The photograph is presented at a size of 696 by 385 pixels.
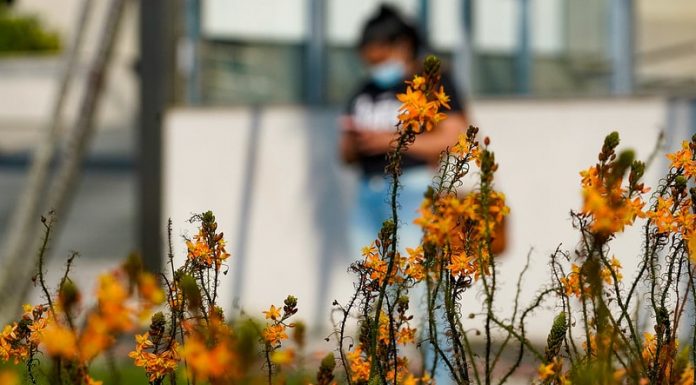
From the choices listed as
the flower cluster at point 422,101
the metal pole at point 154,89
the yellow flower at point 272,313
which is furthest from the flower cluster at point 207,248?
the metal pole at point 154,89

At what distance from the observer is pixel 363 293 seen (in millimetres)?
2197

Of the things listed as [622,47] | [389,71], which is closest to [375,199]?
[389,71]

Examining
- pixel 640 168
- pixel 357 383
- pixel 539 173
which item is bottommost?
pixel 357 383

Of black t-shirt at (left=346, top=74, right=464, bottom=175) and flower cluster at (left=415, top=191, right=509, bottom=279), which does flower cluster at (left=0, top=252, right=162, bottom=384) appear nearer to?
flower cluster at (left=415, top=191, right=509, bottom=279)

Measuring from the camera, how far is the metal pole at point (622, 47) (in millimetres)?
7578

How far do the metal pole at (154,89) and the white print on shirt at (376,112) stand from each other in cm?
323

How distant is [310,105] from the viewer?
843cm

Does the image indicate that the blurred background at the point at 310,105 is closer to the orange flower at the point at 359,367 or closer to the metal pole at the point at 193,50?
the metal pole at the point at 193,50

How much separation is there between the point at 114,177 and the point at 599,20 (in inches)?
517

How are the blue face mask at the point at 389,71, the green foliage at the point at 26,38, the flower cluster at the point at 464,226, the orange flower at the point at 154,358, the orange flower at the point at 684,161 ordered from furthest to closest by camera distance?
1. the green foliage at the point at 26,38
2. the blue face mask at the point at 389,71
3. the orange flower at the point at 684,161
4. the orange flower at the point at 154,358
5. the flower cluster at the point at 464,226

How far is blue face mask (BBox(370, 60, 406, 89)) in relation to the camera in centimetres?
593

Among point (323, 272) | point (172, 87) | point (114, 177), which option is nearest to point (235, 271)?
point (323, 272)

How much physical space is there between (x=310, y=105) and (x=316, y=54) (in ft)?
1.15

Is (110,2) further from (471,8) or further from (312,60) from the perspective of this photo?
(471,8)
